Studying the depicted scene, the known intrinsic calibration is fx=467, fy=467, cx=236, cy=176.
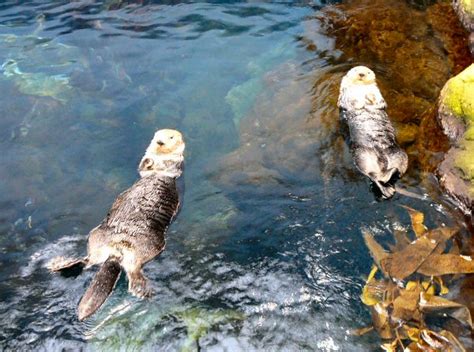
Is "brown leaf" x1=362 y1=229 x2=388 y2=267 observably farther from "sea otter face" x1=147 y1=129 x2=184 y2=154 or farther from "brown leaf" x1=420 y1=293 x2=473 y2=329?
"sea otter face" x1=147 y1=129 x2=184 y2=154

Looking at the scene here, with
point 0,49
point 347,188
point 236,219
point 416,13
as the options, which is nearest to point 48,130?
point 0,49

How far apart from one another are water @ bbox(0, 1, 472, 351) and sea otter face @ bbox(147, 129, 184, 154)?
0.31 meters

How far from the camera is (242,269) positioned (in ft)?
14.6

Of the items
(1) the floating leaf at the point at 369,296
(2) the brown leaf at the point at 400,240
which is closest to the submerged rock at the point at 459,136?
(2) the brown leaf at the point at 400,240

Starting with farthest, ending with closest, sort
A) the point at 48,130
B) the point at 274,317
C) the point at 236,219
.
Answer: the point at 48,130, the point at 236,219, the point at 274,317

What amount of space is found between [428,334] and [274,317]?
1224mm

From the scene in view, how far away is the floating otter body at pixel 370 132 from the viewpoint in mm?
5055

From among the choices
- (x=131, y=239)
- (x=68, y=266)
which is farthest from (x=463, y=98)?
(x=68, y=266)

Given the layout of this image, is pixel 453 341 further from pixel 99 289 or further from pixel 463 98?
pixel 463 98

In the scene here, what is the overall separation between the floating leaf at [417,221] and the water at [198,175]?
9 centimetres

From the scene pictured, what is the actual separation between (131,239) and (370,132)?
294 cm

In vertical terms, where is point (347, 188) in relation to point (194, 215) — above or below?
above

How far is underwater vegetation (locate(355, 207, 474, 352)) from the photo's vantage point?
12.0 ft

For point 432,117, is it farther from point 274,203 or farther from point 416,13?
point 416,13
